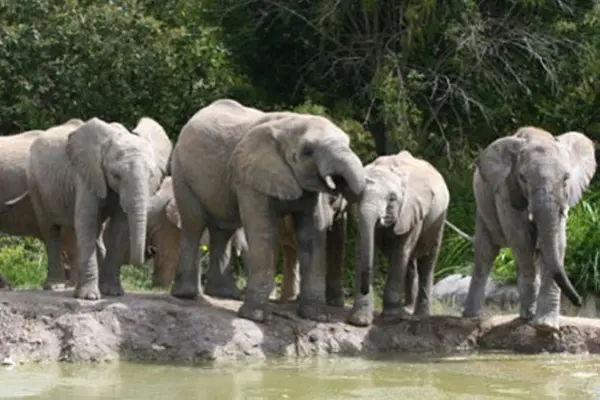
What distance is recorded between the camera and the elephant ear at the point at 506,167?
14.6 m

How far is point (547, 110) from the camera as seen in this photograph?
78.2 feet

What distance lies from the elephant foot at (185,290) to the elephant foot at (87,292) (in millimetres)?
946

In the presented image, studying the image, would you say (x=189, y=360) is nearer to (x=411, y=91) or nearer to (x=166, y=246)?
(x=166, y=246)

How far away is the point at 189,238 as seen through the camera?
15.1 meters

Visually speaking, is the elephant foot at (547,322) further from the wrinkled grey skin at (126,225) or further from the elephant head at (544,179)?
the wrinkled grey skin at (126,225)

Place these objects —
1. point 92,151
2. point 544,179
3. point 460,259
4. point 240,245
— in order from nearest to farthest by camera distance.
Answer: point 544,179 → point 92,151 → point 240,245 → point 460,259

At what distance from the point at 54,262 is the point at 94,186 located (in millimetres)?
1534

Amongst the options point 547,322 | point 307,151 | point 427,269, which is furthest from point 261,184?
point 547,322

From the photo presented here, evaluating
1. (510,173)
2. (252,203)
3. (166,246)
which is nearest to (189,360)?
(252,203)

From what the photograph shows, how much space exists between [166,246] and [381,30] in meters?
6.05

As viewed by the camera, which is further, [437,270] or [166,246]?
[437,270]

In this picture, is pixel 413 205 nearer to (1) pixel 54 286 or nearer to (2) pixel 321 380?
(2) pixel 321 380

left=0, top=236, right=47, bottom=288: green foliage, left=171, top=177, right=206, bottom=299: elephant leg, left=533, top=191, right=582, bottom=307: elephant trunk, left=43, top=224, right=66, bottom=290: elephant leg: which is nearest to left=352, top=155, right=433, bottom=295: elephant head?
left=533, top=191, right=582, bottom=307: elephant trunk

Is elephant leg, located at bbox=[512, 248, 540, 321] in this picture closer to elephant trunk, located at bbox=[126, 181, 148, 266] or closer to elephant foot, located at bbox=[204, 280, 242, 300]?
elephant foot, located at bbox=[204, 280, 242, 300]
